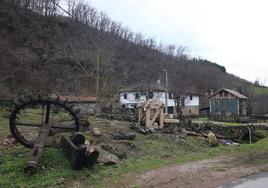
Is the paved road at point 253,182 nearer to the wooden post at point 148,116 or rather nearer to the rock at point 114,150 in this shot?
the rock at point 114,150

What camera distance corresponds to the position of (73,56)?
3428cm

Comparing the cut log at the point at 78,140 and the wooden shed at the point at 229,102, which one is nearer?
the cut log at the point at 78,140

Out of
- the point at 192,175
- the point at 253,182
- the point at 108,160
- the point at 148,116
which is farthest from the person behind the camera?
the point at 148,116

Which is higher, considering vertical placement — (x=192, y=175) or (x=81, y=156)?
(x=81, y=156)

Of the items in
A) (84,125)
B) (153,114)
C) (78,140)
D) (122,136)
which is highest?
(153,114)

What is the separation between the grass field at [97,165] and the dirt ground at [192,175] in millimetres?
518

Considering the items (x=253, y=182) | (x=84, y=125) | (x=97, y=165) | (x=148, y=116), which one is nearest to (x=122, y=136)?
(x=84, y=125)

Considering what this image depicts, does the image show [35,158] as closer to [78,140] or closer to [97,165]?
[78,140]

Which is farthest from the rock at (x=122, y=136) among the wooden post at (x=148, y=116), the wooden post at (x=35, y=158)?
the wooden post at (x=148, y=116)

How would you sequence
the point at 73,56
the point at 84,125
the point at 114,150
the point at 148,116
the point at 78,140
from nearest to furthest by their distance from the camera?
the point at 78,140, the point at 114,150, the point at 84,125, the point at 148,116, the point at 73,56

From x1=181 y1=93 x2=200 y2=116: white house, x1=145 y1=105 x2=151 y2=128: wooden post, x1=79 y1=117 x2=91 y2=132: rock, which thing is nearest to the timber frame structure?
x1=145 y1=105 x2=151 y2=128: wooden post

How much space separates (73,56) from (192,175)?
2589cm

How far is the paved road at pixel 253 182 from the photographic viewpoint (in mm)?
8969

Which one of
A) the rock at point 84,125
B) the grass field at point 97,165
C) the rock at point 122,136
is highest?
the rock at point 84,125
